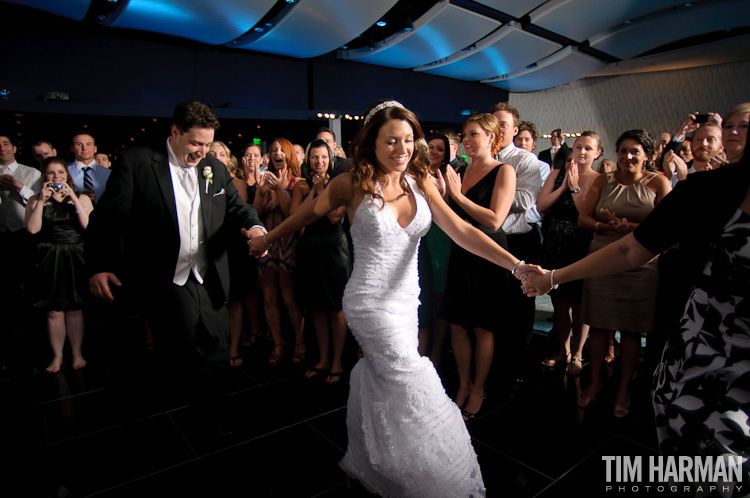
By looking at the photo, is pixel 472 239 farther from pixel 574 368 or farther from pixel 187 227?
pixel 574 368

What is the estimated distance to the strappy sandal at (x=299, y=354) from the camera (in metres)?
3.80

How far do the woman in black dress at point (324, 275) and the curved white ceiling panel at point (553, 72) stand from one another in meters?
→ 10.4

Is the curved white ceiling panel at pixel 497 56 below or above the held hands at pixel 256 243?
above

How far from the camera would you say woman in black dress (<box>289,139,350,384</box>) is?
343cm

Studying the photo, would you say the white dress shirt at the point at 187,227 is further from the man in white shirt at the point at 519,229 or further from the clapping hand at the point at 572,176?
the clapping hand at the point at 572,176

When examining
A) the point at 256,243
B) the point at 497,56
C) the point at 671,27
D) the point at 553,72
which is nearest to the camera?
the point at 256,243

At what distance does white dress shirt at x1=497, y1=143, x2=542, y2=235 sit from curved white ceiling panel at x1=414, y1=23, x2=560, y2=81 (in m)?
7.85

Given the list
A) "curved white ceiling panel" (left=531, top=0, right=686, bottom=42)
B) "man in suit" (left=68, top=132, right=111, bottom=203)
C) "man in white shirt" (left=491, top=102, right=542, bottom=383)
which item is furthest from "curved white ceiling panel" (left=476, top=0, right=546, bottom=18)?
"man in suit" (left=68, top=132, right=111, bottom=203)

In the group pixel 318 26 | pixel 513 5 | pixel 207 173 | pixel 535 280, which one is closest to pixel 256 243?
pixel 207 173

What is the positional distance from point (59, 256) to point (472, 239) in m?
3.51

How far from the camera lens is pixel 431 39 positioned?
10117 millimetres

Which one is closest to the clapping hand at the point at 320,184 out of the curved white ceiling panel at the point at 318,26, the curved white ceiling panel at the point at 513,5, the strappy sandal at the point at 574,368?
the strappy sandal at the point at 574,368

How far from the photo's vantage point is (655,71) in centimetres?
1252

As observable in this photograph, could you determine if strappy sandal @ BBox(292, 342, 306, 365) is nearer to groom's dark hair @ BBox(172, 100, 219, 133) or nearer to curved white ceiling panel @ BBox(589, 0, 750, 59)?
Result: groom's dark hair @ BBox(172, 100, 219, 133)
